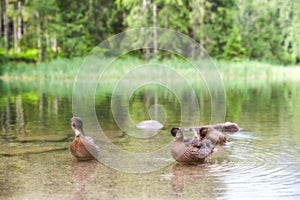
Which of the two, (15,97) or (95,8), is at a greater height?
(95,8)

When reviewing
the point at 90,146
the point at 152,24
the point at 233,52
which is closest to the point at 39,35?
the point at 152,24

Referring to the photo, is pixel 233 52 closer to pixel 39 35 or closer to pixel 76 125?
pixel 39 35

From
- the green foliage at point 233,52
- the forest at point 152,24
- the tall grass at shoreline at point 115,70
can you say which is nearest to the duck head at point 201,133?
the tall grass at shoreline at point 115,70

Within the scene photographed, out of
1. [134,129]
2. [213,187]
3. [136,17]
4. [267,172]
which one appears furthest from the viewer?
[136,17]

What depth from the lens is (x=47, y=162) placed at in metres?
8.85

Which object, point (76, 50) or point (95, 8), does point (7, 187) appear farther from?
point (95, 8)

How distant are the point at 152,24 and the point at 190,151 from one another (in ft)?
140

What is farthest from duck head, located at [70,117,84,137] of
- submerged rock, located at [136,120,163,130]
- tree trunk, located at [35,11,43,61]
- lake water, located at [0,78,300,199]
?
tree trunk, located at [35,11,43,61]

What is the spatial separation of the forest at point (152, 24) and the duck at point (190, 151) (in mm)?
35840

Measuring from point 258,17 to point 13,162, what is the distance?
198 ft

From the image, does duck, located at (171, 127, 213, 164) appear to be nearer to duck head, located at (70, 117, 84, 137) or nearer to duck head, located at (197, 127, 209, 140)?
duck head, located at (197, 127, 209, 140)

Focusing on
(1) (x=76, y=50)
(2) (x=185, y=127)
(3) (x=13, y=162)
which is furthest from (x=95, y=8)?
(3) (x=13, y=162)

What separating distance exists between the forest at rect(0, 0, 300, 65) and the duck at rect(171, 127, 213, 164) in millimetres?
35840

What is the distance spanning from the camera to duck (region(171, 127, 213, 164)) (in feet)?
27.9
